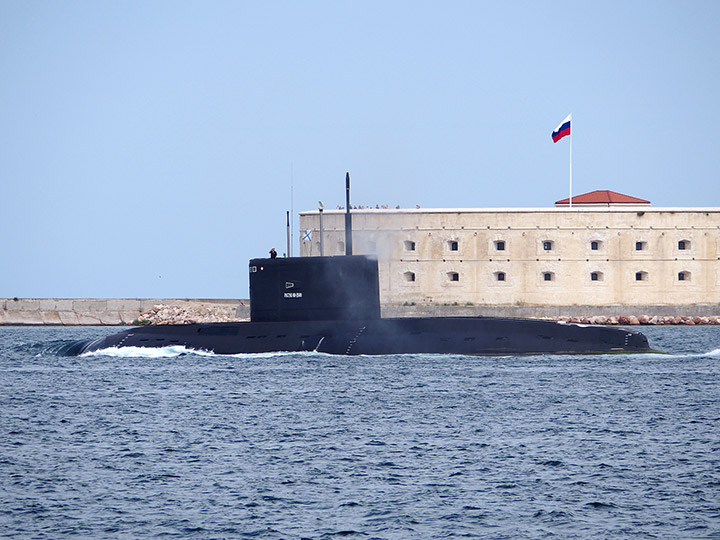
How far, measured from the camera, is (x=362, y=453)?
16.8 m

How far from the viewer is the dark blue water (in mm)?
12852

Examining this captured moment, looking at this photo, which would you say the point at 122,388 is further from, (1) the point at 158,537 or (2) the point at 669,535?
(2) the point at 669,535

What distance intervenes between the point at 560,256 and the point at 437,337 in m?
31.9

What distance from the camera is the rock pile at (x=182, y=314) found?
5797 cm

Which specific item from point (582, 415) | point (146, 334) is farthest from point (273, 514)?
point (146, 334)

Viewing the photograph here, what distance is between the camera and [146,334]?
1264 inches

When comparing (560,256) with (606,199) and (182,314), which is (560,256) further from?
(182,314)

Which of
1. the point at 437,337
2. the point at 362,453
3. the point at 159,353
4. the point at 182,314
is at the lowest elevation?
the point at 362,453

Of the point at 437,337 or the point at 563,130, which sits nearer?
the point at 437,337

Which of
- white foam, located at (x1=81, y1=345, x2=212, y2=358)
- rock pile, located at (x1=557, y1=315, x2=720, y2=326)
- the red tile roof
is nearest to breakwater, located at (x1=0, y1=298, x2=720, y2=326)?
rock pile, located at (x1=557, y1=315, x2=720, y2=326)

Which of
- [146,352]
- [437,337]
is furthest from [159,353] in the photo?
[437,337]

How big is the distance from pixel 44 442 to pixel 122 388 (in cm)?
699

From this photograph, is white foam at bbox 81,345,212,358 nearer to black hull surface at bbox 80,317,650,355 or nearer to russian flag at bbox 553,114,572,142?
black hull surface at bbox 80,317,650,355

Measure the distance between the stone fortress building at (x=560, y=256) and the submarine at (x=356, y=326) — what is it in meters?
29.7
